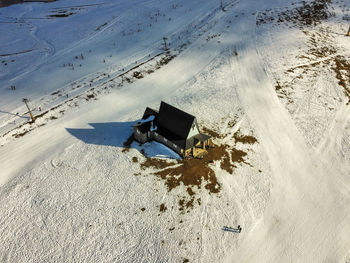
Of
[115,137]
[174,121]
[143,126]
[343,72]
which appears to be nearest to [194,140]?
[174,121]

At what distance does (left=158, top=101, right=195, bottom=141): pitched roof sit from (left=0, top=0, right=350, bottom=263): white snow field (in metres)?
2.81

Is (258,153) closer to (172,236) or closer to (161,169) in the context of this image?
(161,169)

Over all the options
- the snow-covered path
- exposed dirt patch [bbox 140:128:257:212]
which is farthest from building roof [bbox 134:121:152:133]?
the snow-covered path

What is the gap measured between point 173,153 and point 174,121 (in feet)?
13.3

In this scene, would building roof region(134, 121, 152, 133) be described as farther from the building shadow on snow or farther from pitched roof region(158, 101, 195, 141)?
the building shadow on snow

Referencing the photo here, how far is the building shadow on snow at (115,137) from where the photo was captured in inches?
1125

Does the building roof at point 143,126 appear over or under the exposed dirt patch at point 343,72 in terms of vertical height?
over

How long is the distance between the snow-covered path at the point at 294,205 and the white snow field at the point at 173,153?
13 centimetres

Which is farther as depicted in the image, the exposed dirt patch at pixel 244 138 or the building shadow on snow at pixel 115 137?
the exposed dirt patch at pixel 244 138

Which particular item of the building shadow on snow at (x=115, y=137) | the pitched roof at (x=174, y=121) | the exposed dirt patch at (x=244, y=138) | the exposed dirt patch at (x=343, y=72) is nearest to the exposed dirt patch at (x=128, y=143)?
the building shadow on snow at (x=115, y=137)

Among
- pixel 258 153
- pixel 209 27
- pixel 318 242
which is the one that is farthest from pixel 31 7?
pixel 318 242

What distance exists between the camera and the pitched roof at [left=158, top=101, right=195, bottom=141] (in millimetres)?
Result: 26250

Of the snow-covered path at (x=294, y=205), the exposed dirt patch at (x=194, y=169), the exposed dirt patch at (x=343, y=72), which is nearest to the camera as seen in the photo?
the snow-covered path at (x=294, y=205)

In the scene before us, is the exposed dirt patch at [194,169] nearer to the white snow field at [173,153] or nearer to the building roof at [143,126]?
the white snow field at [173,153]
